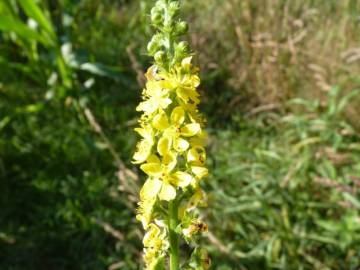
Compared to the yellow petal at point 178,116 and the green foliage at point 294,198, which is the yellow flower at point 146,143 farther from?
the green foliage at point 294,198

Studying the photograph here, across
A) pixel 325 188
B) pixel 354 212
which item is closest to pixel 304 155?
pixel 325 188

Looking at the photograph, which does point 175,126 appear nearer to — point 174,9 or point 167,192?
point 167,192

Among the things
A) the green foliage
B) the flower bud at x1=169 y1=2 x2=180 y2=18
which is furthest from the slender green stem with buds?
the green foliage

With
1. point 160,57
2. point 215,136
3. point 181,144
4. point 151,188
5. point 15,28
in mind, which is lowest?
point 151,188

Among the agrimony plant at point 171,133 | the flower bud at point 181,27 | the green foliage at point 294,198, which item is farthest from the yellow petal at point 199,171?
the green foliage at point 294,198

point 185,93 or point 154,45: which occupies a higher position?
point 154,45

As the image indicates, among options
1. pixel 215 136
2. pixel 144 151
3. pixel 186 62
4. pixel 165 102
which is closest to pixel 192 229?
pixel 144 151

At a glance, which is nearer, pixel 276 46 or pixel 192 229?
pixel 192 229
